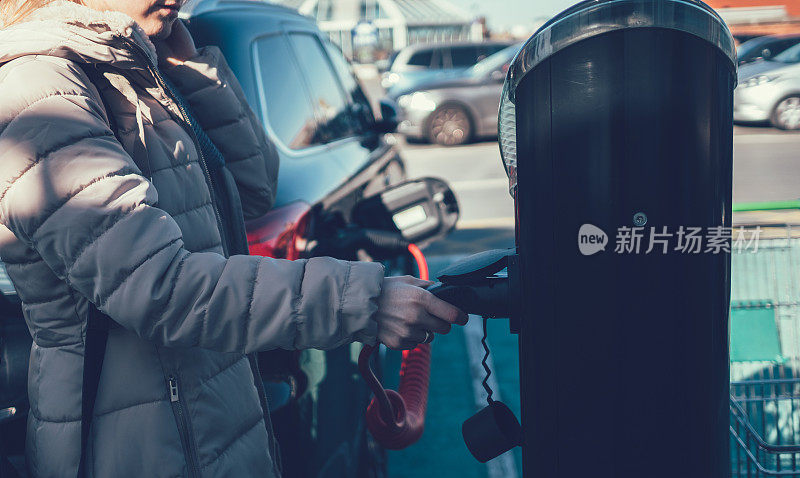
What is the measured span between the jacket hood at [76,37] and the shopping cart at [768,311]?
6.69 ft

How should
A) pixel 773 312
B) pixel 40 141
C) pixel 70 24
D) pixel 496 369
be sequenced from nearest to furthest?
pixel 40 141
pixel 70 24
pixel 773 312
pixel 496 369

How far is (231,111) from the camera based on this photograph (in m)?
1.88

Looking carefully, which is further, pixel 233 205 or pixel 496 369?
pixel 496 369

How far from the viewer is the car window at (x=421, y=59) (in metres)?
17.6

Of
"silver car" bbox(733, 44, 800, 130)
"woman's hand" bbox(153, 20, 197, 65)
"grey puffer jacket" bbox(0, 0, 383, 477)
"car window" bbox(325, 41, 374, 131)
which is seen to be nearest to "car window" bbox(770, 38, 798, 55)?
"silver car" bbox(733, 44, 800, 130)

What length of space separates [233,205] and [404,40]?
42552 millimetres

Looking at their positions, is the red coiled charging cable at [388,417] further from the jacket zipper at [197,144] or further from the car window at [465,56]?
the car window at [465,56]

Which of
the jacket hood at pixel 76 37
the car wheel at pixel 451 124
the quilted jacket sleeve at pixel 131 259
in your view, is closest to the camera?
the quilted jacket sleeve at pixel 131 259

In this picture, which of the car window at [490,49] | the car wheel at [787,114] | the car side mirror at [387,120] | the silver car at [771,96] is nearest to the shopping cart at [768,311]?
the car side mirror at [387,120]

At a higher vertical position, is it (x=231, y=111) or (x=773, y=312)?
(x=231, y=111)

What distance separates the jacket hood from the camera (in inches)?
50.3

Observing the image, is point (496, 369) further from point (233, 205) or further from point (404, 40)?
point (404, 40)

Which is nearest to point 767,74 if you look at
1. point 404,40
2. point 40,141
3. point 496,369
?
point 496,369

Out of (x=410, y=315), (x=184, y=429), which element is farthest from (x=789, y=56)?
(x=184, y=429)
